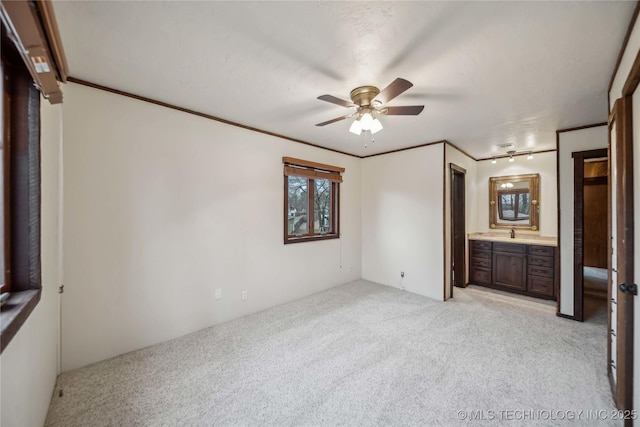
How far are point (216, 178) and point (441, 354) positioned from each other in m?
2.93

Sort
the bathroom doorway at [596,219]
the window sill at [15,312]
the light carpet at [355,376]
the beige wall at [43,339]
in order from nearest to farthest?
the window sill at [15,312], the beige wall at [43,339], the light carpet at [355,376], the bathroom doorway at [596,219]

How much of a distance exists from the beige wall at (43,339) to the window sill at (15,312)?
0.29 feet

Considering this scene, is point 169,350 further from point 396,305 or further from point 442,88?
point 442,88

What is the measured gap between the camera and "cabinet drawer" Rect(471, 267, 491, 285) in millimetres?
4410

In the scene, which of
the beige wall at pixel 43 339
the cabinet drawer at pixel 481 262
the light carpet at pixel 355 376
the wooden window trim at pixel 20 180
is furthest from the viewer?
the cabinet drawer at pixel 481 262

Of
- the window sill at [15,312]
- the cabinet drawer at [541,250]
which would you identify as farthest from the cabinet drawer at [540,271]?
the window sill at [15,312]

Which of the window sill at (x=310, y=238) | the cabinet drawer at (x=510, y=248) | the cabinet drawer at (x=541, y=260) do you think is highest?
the window sill at (x=310, y=238)

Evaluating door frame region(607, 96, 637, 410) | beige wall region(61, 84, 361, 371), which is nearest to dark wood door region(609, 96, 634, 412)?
door frame region(607, 96, 637, 410)

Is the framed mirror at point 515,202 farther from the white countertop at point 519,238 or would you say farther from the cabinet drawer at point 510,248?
the cabinet drawer at point 510,248

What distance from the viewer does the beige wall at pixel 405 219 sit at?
387 cm

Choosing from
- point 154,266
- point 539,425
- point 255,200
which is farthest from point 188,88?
point 539,425

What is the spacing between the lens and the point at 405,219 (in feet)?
13.9

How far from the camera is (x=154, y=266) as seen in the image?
2.50 metres

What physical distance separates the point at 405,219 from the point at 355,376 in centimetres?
274
